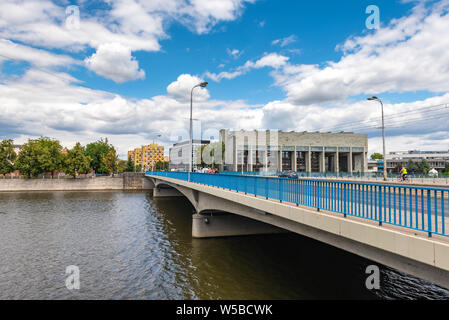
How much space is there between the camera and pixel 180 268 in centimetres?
1306

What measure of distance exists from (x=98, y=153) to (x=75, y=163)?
2095 cm

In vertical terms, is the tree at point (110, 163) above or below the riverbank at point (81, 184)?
above

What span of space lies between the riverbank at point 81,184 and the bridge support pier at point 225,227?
52029 millimetres

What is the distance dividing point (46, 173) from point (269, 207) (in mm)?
77338

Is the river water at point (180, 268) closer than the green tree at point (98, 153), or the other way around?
the river water at point (180, 268)

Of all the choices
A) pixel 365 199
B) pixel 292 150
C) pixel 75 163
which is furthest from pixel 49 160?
pixel 365 199

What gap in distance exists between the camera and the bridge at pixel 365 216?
4855 mm

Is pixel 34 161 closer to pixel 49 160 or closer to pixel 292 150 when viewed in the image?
pixel 49 160

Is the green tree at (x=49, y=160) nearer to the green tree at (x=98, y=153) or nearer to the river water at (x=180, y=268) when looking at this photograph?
the green tree at (x=98, y=153)

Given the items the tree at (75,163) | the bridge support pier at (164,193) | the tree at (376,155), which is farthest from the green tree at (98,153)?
the tree at (376,155)

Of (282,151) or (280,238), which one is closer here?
(280,238)
